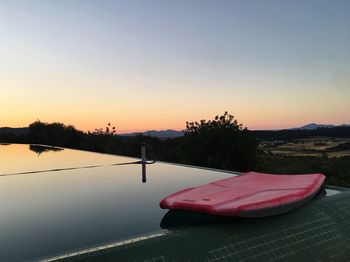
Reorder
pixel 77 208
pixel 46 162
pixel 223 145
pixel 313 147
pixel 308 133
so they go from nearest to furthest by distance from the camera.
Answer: pixel 77 208, pixel 46 162, pixel 223 145, pixel 308 133, pixel 313 147

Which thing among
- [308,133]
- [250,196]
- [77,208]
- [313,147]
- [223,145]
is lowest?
[313,147]

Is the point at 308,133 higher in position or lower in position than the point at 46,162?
higher

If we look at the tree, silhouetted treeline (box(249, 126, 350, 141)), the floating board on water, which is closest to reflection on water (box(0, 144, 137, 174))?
the floating board on water

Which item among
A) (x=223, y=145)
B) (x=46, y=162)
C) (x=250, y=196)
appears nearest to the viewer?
(x=250, y=196)

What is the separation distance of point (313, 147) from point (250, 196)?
1991cm

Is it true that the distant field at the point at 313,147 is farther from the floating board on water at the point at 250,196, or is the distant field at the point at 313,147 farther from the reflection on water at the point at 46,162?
the floating board on water at the point at 250,196

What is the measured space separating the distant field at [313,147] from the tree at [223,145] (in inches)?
263

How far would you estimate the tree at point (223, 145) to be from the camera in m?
12.8

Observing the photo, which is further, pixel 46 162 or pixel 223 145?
pixel 223 145

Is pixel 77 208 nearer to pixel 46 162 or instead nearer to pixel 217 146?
pixel 46 162

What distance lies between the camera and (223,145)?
42.5ft

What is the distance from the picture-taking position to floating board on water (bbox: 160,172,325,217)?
230 centimetres

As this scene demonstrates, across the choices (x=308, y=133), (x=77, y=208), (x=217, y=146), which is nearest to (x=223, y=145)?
(x=217, y=146)

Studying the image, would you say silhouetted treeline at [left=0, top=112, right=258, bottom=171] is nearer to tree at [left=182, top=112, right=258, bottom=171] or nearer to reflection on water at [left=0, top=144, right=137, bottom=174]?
tree at [left=182, top=112, right=258, bottom=171]
